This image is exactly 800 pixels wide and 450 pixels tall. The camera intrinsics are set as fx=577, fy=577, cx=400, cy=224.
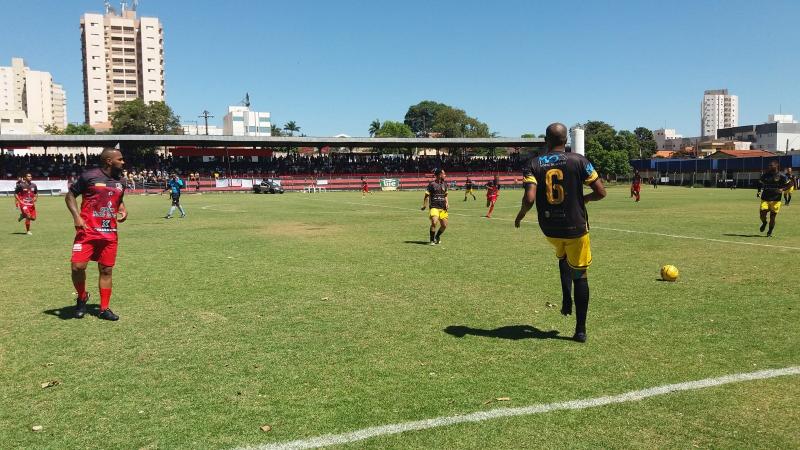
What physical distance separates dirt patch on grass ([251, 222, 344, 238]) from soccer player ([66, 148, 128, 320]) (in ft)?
32.5

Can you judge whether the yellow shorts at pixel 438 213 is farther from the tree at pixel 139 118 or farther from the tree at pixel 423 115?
the tree at pixel 423 115

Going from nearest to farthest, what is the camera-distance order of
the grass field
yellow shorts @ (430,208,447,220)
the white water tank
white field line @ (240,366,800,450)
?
1. white field line @ (240,366,800,450)
2. the grass field
3. yellow shorts @ (430,208,447,220)
4. the white water tank

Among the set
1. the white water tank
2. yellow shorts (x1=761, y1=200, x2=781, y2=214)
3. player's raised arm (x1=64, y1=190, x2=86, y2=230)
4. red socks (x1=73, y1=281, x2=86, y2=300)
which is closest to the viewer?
player's raised arm (x1=64, y1=190, x2=86, y2=230)

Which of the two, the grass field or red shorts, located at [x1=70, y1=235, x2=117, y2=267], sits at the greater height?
red shorts, located at [x1=70, y1=235, x2=117, y2=267]

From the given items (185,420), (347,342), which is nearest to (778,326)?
(347,342)

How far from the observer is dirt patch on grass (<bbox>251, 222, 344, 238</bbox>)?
18.0 metres

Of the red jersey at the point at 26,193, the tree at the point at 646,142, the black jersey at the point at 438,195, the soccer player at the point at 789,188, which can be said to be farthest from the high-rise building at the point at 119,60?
the black jersey at the point at 438,195

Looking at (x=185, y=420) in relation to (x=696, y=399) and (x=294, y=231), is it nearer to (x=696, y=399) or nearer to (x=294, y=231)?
(x=696, y=399)

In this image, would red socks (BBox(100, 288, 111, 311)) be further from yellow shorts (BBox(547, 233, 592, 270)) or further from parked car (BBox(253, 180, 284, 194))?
parked car (BBox(253, 180, 284, 194))

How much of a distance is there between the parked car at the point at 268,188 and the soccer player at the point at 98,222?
49.5 metres

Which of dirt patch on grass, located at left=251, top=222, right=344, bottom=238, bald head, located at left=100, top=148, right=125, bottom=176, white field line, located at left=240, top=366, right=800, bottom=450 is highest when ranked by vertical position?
bald head, located at left=100, top=148, right=125, bottom=176

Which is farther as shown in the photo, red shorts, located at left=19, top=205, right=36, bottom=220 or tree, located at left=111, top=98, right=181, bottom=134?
tree, located at left=111, top=98, right=181, bottom=134

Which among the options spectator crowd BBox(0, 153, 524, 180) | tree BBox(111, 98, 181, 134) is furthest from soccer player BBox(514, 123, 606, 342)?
tree BBox(111, 98, 181, 134)

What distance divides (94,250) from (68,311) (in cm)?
104
